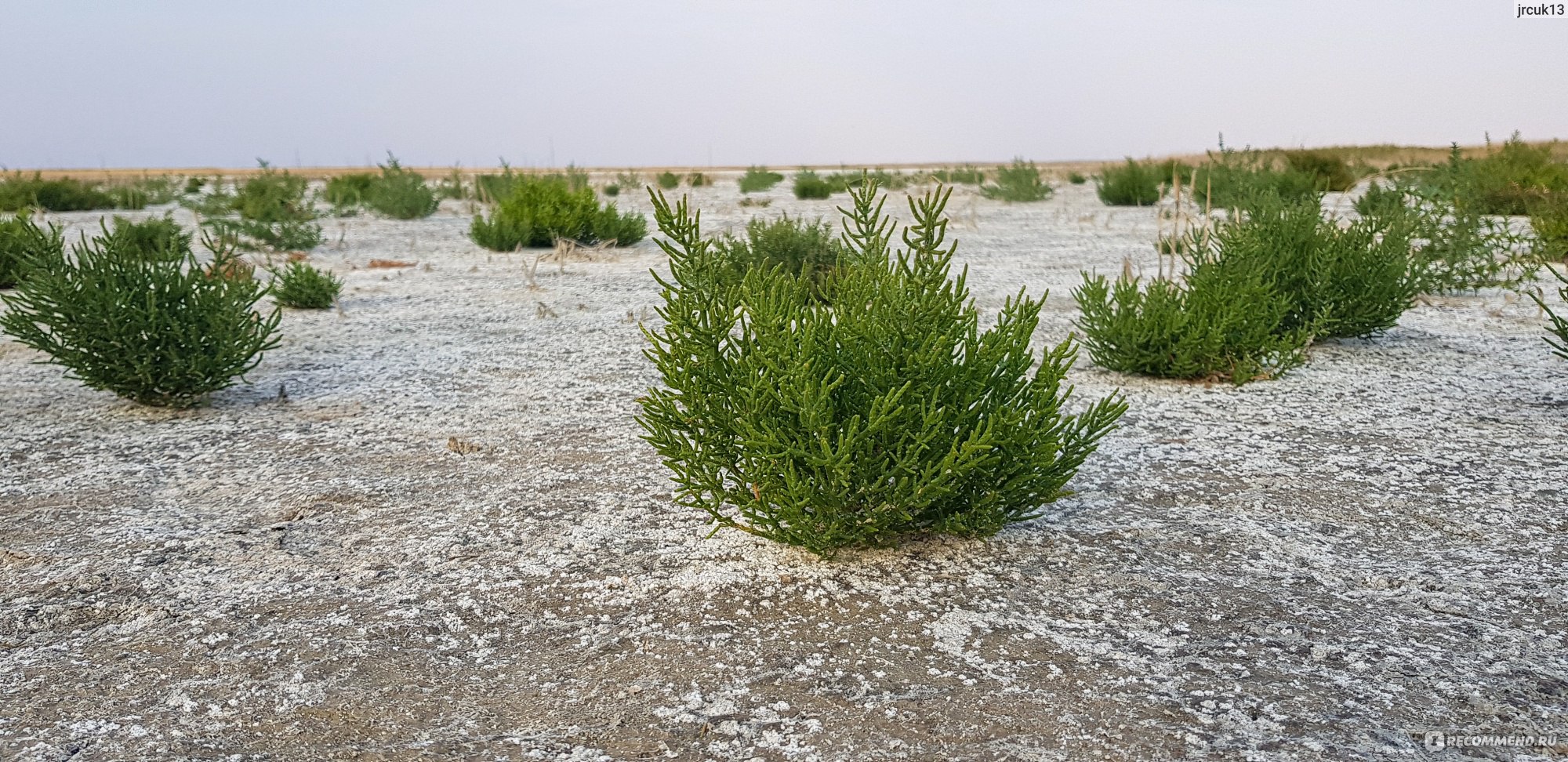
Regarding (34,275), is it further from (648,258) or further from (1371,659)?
(648,258)

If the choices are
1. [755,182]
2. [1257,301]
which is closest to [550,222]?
[1257,301]

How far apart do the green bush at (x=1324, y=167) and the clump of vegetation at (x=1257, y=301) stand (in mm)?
11137

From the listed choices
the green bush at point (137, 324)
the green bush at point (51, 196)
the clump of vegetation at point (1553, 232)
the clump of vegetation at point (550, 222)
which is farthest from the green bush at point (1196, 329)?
the green bush at point (51, 196)

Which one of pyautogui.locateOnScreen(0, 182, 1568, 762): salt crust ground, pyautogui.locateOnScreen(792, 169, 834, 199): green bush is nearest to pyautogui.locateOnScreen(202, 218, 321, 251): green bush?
pyautogui.locateOnScreen(0, 182, 1568, 762): salt crust ground

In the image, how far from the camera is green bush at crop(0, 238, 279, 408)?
4.96 meters

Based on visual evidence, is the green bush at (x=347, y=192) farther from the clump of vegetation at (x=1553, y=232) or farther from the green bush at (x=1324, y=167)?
the green bush at (x=1324, y=167)

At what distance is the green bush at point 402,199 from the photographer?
1436 centimetres

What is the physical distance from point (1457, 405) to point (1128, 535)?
237 cm

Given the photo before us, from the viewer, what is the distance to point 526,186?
11.2 m

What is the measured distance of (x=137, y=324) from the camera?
5039mm

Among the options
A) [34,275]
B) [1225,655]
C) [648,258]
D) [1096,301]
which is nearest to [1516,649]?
[1225,655]

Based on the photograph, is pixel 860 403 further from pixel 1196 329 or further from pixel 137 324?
pixel 137 324

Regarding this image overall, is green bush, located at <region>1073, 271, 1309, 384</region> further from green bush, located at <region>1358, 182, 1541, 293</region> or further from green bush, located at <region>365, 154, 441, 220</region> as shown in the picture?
green bush, located at <region>365, 154, 441, 220</region>

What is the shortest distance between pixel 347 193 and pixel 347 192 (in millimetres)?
21
